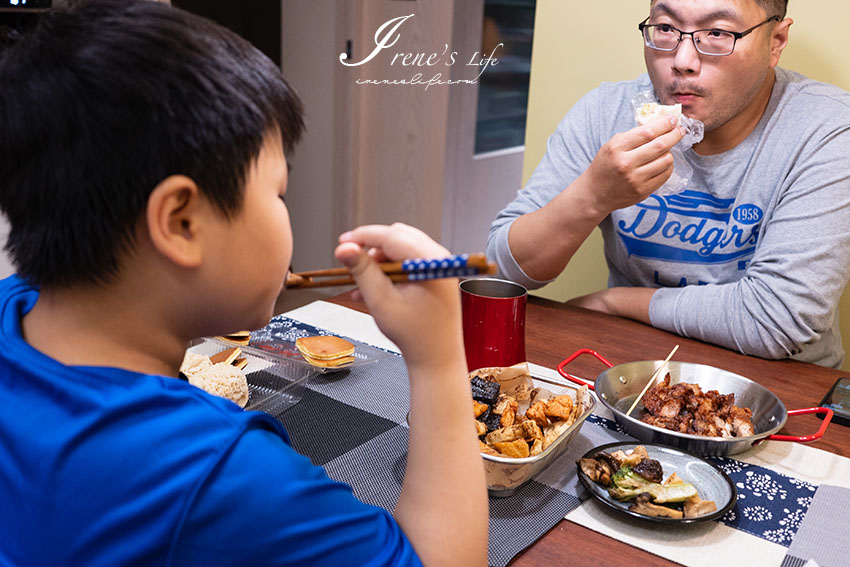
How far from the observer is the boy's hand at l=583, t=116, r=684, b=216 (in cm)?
157

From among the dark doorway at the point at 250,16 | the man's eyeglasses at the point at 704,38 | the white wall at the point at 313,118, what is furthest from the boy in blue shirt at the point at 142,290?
the white wall at the point at 313,118

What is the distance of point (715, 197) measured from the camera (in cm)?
184

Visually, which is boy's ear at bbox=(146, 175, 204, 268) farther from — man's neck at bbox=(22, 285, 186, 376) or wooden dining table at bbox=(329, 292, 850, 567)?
wooden dining table at bbox=(329, 292, 850, 567)

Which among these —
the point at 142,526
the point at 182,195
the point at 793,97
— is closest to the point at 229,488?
the point at 142,526

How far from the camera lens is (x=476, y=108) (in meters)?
4.27

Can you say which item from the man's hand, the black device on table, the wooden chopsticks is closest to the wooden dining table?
the black device on table

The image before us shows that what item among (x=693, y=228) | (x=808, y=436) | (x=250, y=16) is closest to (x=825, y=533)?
(x=808, y=436)

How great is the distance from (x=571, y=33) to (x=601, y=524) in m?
1.96

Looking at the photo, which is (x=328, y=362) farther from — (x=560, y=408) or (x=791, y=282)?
(x=791, y=282)

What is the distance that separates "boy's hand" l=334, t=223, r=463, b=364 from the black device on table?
2.69ft

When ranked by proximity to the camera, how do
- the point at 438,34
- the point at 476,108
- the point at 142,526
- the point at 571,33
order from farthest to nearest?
1. the point at 476,108
2. the point at 438,34
3. the point at 571,33
4. the point at 142,526

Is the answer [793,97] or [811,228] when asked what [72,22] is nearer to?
[811,228]

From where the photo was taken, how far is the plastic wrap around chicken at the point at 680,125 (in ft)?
5.61

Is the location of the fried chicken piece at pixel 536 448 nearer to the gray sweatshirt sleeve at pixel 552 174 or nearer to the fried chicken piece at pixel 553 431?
the fried chicken piece at pixel 553 431
